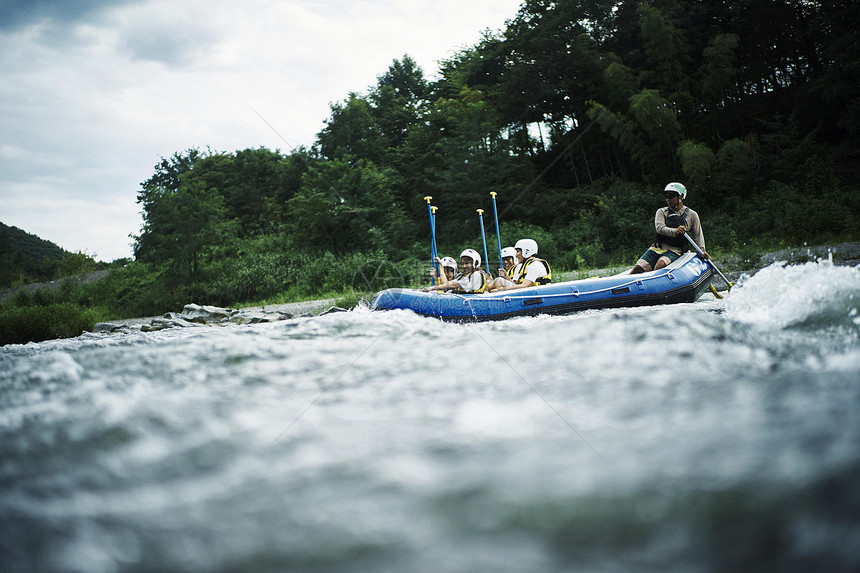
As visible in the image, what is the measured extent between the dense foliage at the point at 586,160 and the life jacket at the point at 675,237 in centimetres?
669

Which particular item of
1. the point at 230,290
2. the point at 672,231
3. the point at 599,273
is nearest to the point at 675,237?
the point at 672,231

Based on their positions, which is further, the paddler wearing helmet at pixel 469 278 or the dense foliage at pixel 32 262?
the dense foliage at pixel 32 262

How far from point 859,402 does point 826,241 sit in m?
11.2

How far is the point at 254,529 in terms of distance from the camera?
1835 mm

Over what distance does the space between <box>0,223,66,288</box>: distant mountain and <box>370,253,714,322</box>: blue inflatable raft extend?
22743mm

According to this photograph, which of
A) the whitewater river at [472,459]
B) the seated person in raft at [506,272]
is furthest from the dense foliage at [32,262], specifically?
the whitewater river at [472,459]

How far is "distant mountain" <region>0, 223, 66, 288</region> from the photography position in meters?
22.4

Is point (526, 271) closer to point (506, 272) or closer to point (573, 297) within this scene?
point (506, 272)

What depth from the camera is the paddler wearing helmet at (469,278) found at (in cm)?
725

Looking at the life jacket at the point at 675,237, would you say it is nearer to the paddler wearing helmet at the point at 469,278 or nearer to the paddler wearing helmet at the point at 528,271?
the paddler wearing helmet at the point at 528,271

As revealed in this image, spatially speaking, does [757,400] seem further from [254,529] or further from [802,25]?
[802,25]

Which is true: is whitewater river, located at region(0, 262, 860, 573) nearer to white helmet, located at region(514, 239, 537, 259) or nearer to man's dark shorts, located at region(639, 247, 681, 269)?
man's dark shorts, located at region(639, 247, 681, 269)

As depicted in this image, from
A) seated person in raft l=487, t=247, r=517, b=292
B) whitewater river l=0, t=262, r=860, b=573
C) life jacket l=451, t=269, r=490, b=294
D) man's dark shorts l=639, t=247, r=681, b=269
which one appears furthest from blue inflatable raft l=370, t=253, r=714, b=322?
whitewater river l=0, t=262, r=860, b=573

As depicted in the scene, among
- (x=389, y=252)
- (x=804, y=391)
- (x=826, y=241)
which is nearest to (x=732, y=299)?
(x=804, y=391)
